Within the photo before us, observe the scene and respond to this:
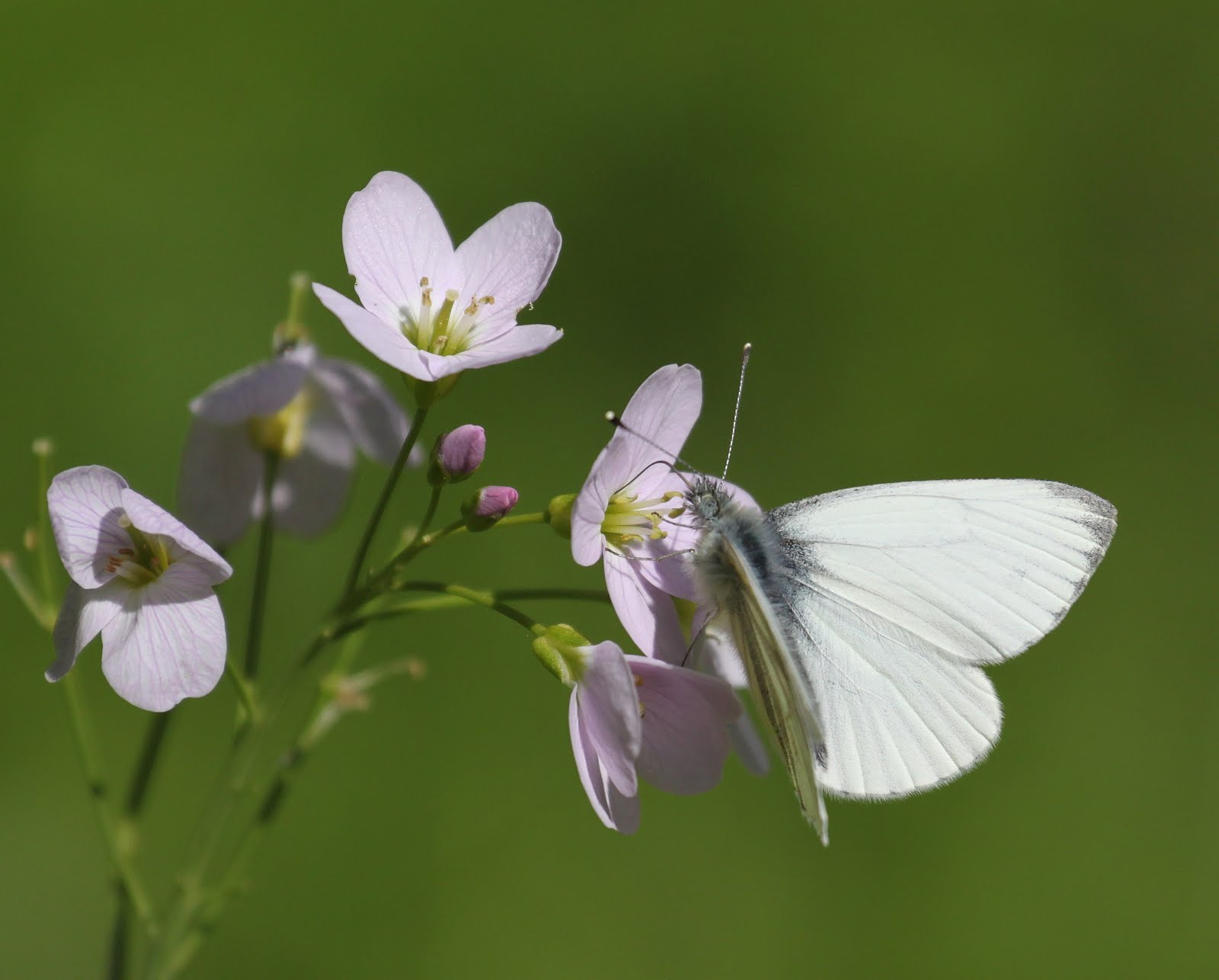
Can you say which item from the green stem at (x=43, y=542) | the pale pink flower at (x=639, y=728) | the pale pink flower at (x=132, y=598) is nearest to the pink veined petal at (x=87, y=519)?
the pale pink flower at (x=132, y=598)

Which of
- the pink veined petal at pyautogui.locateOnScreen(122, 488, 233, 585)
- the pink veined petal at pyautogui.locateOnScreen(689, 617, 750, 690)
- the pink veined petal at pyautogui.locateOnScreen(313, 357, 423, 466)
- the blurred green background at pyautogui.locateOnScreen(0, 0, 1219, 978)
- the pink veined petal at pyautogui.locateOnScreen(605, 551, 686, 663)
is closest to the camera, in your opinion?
the pink veined petal at pyautogui.locateOnScreen(122, 488, 233, 585)

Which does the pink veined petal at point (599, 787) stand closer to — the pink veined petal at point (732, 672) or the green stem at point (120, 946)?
the pink veined petal at point (732, 672)

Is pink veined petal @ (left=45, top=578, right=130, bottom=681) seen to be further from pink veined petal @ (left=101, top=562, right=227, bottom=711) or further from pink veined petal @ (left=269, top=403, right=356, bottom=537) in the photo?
pink veined petal @ (left=269, top=403, right=356, bottom=537)

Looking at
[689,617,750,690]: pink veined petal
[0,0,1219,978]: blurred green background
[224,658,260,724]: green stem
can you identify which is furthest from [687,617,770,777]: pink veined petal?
[0,0,1219,978]: blurred green background

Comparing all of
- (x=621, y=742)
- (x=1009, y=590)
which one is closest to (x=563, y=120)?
(x=1009, y=590)

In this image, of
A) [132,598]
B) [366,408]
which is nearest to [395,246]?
[366,408]

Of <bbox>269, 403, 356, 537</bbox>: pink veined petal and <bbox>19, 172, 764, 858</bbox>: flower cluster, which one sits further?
<bbox>269, 403, 356, 537</bbox>: pink veined petal

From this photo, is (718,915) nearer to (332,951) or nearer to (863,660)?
(332,951)
